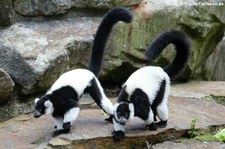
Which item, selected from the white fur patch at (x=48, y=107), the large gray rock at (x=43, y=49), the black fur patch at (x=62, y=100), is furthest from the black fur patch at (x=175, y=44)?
the large gray rock at (x=43, y=49)

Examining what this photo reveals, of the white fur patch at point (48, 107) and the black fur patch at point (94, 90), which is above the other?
the black fur patch at point (94, 90)

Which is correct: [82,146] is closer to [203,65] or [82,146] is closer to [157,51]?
[157,51]

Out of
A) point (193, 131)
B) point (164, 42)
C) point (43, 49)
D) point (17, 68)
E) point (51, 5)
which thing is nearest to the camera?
point (164, 42)

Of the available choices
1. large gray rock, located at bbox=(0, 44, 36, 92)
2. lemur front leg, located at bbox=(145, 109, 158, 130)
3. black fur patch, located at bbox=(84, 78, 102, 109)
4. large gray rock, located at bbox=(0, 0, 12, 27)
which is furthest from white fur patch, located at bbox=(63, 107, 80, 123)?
large gray rock, located at bbox=(0, 0, 12, 27)

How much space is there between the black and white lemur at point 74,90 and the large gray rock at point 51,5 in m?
1.00

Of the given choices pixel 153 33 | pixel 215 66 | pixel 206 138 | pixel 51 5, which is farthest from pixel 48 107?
pixel 215 66

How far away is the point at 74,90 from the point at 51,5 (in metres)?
1.57

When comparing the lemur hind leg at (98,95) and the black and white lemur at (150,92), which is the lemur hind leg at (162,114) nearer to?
the black and white lemur at (150,92)

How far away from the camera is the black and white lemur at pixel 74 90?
446 cm

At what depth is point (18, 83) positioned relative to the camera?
5398 millimetres

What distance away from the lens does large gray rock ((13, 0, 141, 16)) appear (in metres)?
5.69

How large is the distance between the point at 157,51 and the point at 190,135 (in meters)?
0.90

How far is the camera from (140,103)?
4.50m

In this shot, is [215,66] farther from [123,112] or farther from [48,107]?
[48,107]
